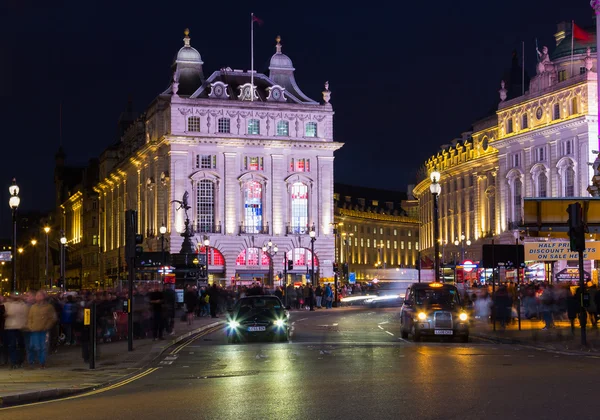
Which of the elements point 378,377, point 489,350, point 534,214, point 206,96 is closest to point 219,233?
point 206,96

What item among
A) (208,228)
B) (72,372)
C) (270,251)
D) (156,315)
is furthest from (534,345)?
(208,228)

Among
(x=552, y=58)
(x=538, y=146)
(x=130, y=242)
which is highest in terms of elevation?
(x=552, y=58)

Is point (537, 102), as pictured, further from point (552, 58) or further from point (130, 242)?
point (130, 242)

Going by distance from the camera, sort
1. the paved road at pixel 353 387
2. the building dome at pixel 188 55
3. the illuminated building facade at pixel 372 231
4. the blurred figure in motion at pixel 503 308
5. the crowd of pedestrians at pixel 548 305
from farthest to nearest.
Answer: the illuminated building facade at pixel 372 231 < the building dome at pixel 188 55 < the blurred figure in motion at pixel 503 308 < the crowd of pedestrians at pixel 548 305 < the paved road at pixel 353 387

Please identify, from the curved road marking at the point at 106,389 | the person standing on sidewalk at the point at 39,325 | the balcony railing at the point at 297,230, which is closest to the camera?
the curved road marking at the point at 106,389

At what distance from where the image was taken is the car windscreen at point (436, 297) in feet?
112

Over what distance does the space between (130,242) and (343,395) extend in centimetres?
1403

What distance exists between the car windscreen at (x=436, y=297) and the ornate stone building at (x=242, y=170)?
237 ft

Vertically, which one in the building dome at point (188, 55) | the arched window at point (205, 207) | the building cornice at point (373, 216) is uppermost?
the building dome at point (188, 55)

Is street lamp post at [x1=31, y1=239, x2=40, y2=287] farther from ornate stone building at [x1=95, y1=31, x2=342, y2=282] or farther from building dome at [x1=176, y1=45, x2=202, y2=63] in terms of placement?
building dome at [x1=176, y1=45, x2=202, y2=63]

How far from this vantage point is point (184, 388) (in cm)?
1966

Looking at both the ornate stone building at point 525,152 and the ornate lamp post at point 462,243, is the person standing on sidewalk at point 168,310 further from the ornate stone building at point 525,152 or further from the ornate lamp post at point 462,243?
the ornate lamp post at point 462,243

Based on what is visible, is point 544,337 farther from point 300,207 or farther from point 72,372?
point 300,207

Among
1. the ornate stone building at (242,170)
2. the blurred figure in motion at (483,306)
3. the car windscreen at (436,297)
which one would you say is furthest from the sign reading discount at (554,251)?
the ornate stone building at (242,170)
